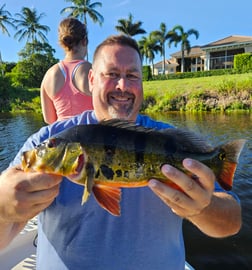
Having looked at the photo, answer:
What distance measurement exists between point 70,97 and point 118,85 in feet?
3.32

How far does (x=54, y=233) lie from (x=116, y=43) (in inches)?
64.1

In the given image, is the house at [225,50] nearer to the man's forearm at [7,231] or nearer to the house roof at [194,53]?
the house roof at [194,53]

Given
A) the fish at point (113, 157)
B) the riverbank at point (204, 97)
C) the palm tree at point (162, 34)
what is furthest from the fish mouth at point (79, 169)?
the palm tree at point (162, 34)

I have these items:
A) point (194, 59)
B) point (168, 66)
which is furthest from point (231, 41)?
point (168, 66)

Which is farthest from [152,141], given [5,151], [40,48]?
[40,48]

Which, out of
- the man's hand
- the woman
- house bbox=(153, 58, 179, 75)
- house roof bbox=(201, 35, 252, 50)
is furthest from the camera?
house bbox=(153, 58, 179, 75)

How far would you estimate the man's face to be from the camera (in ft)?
7.83

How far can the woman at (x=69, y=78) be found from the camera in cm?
318

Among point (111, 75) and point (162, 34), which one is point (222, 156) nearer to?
point (111, 75)

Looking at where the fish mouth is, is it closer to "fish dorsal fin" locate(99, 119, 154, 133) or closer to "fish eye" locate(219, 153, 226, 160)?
"fish dorsal fin" locate(99, 119, 154, 133)

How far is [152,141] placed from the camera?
173 cm

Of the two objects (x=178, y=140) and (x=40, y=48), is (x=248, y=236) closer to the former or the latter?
(x=178, y=140)

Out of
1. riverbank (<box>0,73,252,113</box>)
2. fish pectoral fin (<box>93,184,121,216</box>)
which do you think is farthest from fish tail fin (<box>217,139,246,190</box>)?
riverbank (<box>0,73,252,113</box>)

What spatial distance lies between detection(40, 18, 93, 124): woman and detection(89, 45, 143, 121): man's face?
0.75m
